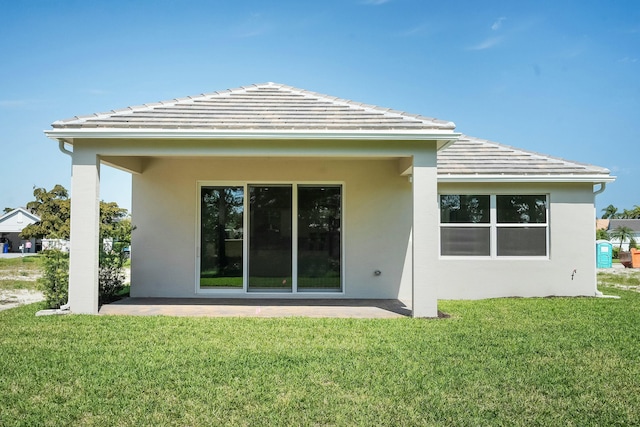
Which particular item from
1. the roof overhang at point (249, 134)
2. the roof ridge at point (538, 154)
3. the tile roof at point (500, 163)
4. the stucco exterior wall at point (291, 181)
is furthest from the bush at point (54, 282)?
the roof ridge at point (538, 154)

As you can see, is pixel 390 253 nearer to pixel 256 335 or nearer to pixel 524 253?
pixel 524 253

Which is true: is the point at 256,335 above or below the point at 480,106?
below

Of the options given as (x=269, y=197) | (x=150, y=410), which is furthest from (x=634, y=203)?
(x=150, y=410)

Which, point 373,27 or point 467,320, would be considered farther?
point 373,27

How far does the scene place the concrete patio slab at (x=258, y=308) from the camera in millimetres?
9789

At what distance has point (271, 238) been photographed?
1220 cm

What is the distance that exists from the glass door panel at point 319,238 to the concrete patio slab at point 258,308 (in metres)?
0.65

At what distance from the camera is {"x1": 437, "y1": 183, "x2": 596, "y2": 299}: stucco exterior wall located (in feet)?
41.6

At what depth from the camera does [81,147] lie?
31.3 ft

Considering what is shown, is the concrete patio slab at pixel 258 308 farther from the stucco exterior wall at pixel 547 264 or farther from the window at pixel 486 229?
the window at pixel 486 229

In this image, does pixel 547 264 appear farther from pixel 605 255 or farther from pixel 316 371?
pixel 605 255

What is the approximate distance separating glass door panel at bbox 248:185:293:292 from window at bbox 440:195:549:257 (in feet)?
13.5

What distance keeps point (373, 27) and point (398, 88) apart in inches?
111

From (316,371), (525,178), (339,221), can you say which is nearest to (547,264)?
(525,178)
